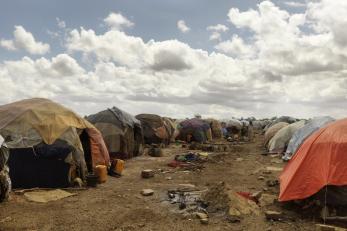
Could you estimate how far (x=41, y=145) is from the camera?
14.6m

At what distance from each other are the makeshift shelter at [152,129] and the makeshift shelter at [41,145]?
15628mm

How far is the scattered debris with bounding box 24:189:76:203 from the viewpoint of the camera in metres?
12.7

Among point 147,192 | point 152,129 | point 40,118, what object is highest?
point 40,118

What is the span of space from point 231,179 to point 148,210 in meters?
6.64

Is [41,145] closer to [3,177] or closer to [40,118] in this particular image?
[40,118]

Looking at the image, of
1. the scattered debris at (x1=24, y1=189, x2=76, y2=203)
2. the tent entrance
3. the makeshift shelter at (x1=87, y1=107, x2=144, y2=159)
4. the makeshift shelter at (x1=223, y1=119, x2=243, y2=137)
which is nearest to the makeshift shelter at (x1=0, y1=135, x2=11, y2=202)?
the scattered debris at (x1=24, y1=189, x2=76, y2=203)

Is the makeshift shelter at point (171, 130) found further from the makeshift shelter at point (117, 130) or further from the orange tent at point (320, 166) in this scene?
the orange tent at point (320, 166)

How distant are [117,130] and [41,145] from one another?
8.48 m

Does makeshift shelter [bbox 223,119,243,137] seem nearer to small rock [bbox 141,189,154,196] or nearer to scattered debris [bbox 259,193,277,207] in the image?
small rock [bbox 141,189,154,196]

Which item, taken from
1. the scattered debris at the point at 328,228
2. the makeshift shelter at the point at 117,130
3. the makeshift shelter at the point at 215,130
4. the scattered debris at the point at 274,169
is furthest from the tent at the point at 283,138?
the scattered debris at the point at 328,228

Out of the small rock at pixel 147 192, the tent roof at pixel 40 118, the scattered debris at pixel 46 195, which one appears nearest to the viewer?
the scattered debris at pixel 46 195

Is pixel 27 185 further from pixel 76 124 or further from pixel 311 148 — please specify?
pixel 311 148

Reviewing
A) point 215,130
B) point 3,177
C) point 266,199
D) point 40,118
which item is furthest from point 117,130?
point 215,130

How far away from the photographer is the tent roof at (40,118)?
49.2ft
